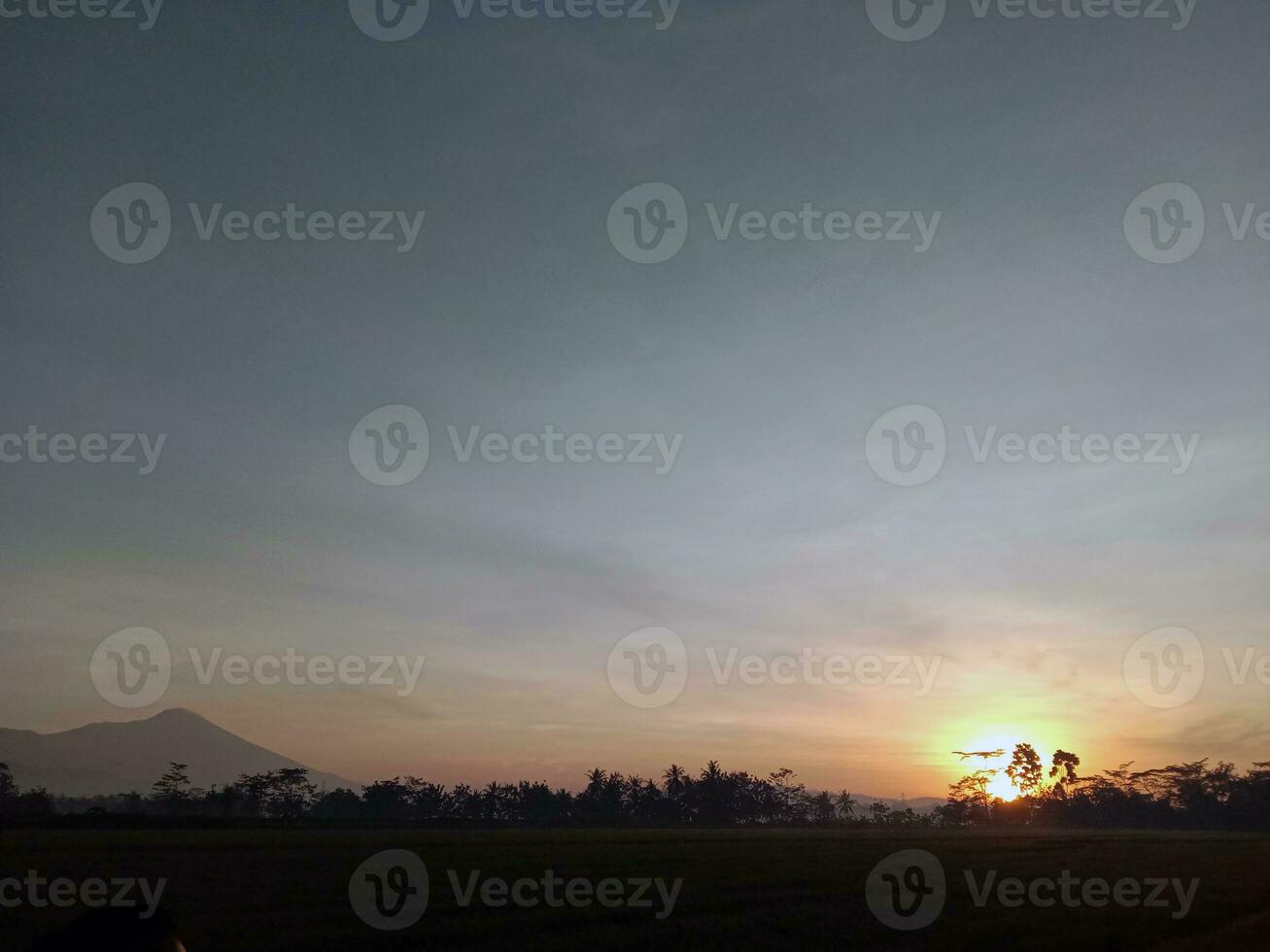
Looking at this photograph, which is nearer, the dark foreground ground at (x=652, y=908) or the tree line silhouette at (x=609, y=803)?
the dark foreground ground at (x=652, y=908)

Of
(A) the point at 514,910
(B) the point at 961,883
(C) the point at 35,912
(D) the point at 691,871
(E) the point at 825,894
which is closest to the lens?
(C) the point at 35,912

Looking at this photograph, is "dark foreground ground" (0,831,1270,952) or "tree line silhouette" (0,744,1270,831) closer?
"dark foreground ground" (0,831,1270,952)

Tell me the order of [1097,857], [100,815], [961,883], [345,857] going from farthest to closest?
[100,815], [1097,857], [345,857], [961,883]

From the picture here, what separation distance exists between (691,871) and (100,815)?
277 ft

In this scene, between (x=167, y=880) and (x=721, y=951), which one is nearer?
(x=721, y=951)

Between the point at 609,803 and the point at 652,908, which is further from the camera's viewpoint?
the point at 609,803

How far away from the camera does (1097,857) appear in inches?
2237

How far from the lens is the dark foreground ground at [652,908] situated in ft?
75.3

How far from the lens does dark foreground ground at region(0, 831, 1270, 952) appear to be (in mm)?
22953

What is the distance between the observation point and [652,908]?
28516mm

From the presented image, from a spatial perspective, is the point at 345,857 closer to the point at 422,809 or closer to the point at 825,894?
the point at 825,894

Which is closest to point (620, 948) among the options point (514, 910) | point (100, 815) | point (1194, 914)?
point (514, 910)

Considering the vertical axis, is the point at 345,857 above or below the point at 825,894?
below

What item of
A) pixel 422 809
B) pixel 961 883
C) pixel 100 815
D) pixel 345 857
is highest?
pixel 961 883
